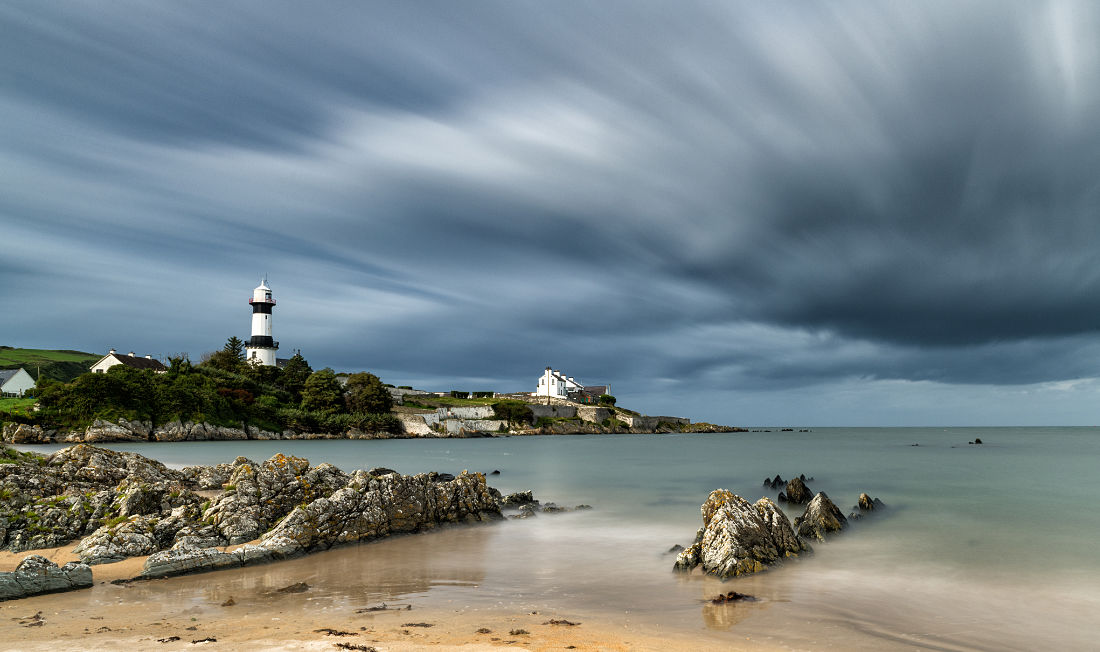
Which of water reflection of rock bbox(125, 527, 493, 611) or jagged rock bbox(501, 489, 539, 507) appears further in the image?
jagged rock bbox(501, 489, 539, 507)

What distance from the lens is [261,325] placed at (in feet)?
341

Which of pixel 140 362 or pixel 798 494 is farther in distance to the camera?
pixel 140 362

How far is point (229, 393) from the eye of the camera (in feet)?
262

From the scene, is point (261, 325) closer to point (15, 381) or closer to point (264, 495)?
point (15, 381)

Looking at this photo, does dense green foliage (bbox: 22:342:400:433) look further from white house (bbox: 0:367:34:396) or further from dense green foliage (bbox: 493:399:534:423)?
white house (bbox: 0:367:34:396)

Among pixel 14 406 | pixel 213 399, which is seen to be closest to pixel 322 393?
pixel 213 399

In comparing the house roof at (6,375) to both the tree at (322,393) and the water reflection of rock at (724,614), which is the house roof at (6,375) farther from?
the water reflection of rock at (724,614)

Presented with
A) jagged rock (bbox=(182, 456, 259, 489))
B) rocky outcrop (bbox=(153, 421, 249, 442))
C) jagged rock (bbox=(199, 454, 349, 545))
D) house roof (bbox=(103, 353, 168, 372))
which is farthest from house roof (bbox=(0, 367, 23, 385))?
jagged rock (bbox=(199, 454, 349, 545))

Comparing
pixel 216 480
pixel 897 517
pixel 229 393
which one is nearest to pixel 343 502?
pixel 216 480

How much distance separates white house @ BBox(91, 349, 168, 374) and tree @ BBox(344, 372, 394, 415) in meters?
26.4

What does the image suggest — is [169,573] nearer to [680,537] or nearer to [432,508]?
[432,508]

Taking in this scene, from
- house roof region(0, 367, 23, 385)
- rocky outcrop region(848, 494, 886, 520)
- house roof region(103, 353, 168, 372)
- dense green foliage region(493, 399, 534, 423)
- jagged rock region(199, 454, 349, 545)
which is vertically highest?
house roof region(103, 353, 168, 372)

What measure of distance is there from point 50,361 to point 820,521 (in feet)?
525

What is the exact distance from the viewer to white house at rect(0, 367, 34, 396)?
90875mm
